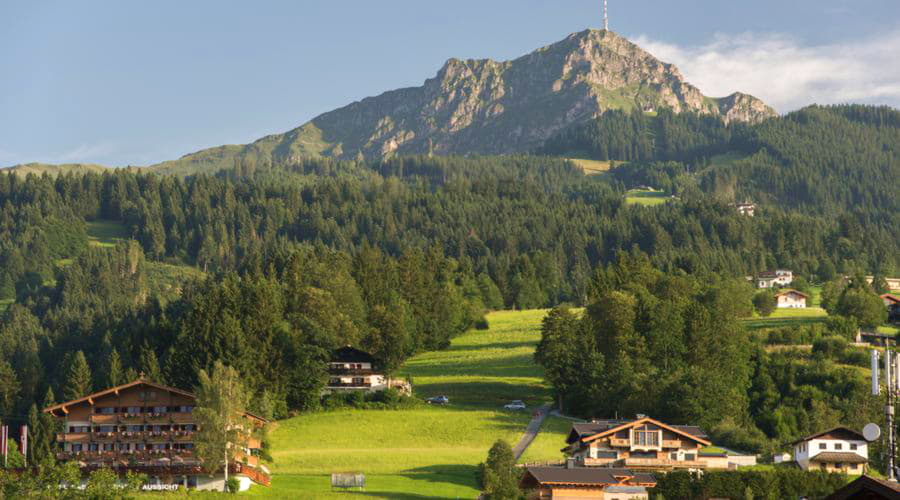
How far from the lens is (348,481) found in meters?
93.2

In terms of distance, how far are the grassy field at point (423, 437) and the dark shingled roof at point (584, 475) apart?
5.23 meters

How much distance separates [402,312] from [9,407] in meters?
47.6

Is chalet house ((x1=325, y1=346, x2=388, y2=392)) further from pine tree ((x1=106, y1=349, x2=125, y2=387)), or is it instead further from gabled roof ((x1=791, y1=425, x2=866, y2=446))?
gabled roof ((x1=791, y1=425, x2=866, y2=446))

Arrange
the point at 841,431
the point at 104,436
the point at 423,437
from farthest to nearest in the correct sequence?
the point at 423,437 < the point at 104,436 < the point at 841,431

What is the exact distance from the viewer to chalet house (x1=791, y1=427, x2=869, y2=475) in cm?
10200

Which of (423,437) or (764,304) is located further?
(764,304)

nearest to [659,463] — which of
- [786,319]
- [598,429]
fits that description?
[598,429]

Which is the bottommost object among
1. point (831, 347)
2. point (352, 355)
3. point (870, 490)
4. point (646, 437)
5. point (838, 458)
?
point (838, 458)

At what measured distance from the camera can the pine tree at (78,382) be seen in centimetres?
14150

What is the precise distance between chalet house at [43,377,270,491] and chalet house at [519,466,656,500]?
2619cm

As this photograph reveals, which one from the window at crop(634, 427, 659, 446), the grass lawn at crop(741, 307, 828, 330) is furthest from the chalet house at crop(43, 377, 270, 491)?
the grass lawn at crop(741, 307, 828, 330)

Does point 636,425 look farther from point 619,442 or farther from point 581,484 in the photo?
point 581,484

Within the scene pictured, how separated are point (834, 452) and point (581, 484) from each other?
25.2 m

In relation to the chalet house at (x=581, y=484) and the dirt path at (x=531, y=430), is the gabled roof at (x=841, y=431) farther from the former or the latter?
the dirt path at (x=531, y=430)
